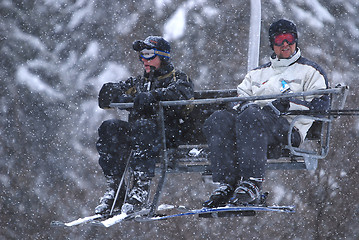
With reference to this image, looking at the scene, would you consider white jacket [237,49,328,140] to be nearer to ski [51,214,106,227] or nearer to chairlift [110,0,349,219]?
chairlift [110,0,349,219]

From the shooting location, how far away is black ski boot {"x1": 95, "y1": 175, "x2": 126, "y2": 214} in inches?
165


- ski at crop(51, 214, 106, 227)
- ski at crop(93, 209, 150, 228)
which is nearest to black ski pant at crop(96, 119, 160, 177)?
ski at crop(93, 209, 150, 228)

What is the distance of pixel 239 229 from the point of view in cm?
1723

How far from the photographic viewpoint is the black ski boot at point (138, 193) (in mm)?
4107

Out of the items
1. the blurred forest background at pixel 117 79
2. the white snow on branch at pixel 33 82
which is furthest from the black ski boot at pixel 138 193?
the white snow on branch at pixel 33 82

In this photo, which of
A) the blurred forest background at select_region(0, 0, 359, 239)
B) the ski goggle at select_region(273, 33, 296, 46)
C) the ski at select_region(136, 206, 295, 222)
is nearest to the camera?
the ski at select_region(136, 206, 295, 222)

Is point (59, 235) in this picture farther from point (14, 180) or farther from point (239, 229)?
point (239, 229)

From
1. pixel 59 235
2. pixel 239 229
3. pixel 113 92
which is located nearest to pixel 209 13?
pixel 239 229

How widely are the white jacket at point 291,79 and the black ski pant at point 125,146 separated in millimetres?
747

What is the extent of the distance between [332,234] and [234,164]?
43.0 feet

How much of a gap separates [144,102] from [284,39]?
3.22 feet

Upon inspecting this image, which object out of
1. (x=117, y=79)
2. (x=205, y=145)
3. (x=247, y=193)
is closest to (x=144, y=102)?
(x=205, y=145)

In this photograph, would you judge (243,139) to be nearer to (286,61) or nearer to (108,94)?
(286,61)

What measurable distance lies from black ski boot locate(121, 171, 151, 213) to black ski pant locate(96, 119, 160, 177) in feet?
0.14
